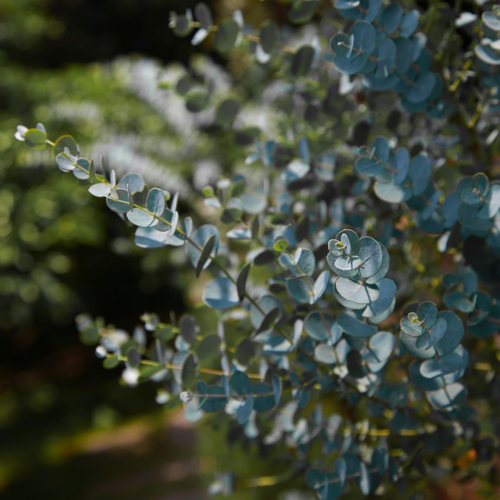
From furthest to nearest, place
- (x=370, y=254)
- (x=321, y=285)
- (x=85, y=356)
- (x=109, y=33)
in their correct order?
(x=109, y=33), (x=85, y=356), (x=321, y=285), (x=370, y=254)

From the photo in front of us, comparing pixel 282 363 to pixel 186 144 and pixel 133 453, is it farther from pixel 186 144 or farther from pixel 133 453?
pixel 133 453

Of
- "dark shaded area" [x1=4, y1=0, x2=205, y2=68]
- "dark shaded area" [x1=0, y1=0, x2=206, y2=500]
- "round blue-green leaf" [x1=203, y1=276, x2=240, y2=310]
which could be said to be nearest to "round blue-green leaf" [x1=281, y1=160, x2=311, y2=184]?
"round blue-green leaf" [x1=203, y1=276, x2=240, y2=310]

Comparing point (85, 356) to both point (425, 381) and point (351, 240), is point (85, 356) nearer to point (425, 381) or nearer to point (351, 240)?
point (425, 381)

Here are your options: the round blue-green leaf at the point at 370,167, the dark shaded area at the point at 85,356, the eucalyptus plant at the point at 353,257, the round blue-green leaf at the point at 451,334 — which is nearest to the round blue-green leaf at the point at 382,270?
the eucalyptus plant at the point at 353,257

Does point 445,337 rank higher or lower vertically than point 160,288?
higher

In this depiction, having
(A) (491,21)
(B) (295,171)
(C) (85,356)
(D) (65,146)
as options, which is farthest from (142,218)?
(C) (85,356)

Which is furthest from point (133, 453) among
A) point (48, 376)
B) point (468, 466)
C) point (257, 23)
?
point (468, 466)
